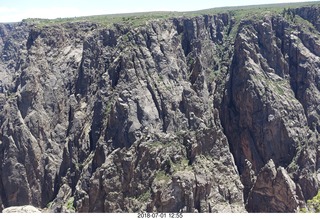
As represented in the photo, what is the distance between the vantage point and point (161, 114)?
3548 inches

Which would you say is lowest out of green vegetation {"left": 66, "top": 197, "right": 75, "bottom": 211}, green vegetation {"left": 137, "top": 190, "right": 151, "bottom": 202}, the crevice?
green vegetation {"left": 66, "top": 197, "right": 75, "bottom": 211}

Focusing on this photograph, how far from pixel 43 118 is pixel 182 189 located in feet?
140

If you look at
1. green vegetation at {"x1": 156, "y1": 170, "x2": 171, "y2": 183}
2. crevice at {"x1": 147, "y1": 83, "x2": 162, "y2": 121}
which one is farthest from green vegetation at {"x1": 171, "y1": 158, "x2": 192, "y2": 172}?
crevice at {"x1": 147, "y1": 83, "x2": 162, "y2": 121}

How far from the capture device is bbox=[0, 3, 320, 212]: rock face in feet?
232

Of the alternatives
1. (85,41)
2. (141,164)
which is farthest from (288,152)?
(85,41)

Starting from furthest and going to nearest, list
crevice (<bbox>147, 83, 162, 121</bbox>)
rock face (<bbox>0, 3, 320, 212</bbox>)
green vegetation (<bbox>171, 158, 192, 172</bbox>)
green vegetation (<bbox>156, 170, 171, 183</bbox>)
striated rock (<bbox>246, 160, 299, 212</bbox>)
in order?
crevice (<bbox>147, 83, 162, 121</bbox>)
striated rock (<bbox>246, 160, 299, 212</bbox>)
rock face (<bbox>0, 3, 320, 212</bbox>)
green vegetation (<bbox>171, 158, 192, 172</bbox>)
green vegetation (<bbox>156, 170, 171, 183</bbox>)

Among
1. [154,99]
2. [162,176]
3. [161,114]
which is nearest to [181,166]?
[162,176]

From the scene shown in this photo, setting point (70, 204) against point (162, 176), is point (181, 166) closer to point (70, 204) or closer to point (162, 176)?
point (162, 176)

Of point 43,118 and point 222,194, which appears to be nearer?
point 222,194

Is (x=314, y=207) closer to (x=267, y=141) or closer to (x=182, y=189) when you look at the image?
(x=182, y=189)

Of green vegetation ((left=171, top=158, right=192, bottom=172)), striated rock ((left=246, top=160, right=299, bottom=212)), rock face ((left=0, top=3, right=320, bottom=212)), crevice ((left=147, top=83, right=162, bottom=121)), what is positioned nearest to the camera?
green vegetation ((left=171, top=158, right=192, bottom=172))

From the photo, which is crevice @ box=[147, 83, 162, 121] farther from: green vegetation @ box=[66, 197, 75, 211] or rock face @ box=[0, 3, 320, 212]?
green vegetation @ box=[66, 197, 75, 211]

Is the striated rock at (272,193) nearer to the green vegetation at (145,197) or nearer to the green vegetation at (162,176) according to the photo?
the green vegetation at (162,176)

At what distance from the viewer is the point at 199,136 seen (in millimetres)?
70125
